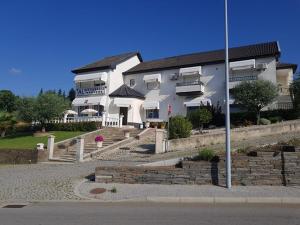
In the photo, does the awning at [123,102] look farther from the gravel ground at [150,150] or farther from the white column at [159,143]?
the white column at [159,143]

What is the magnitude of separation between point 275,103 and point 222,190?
23.4m

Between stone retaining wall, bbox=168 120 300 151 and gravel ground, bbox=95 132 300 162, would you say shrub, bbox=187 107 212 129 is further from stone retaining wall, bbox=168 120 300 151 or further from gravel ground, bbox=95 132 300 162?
gravel ground, bbox=95 132 300 162

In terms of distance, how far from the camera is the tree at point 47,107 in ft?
114

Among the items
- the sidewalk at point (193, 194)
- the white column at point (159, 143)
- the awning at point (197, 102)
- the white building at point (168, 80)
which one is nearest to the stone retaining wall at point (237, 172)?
the sidewalk at point (193, 194)

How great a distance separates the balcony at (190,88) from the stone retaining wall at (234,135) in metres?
13.1

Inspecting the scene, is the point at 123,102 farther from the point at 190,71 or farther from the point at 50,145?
the point at 50,145

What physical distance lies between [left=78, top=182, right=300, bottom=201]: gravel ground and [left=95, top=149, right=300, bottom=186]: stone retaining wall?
1.28ft

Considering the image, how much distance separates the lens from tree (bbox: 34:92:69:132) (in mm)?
34719

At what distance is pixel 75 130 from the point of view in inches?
1348

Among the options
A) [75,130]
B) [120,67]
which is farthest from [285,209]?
[120,67]

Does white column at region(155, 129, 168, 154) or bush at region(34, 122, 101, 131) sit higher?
bush at region(34, 122, 101, 131)

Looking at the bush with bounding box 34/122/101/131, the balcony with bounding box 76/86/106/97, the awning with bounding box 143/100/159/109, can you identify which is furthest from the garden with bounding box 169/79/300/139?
the balcony with bounding box 76/86/106/97

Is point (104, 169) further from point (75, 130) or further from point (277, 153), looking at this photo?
point (75, 130)

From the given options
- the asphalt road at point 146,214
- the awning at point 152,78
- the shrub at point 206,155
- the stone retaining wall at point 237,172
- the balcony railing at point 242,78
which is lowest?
the asphalt road at point 146,214
